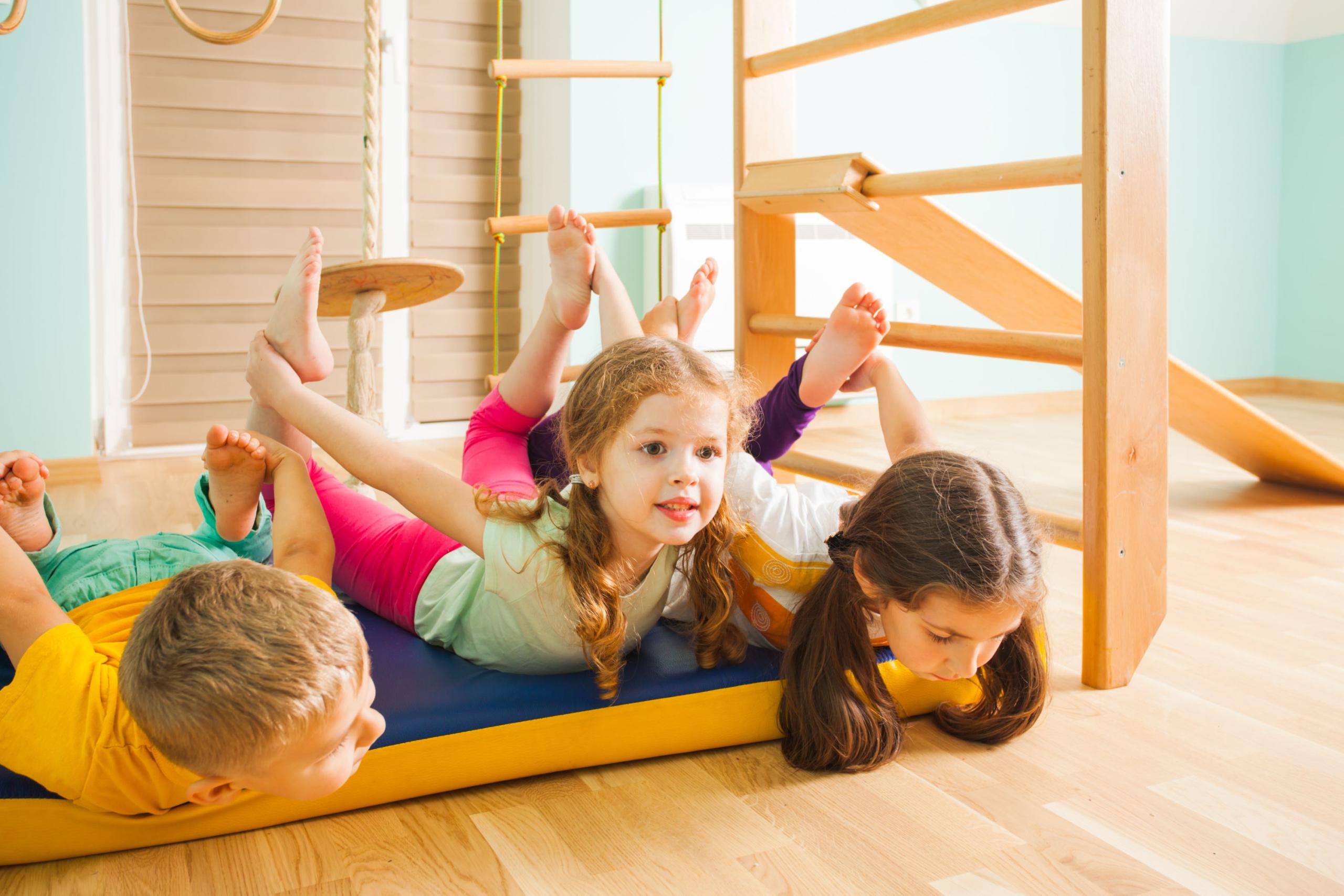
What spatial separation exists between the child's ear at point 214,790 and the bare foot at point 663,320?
1.09 metres

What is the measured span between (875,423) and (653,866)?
10.8 ft

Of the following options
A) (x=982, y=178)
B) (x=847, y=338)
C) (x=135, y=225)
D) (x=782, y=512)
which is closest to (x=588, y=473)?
(x=782, y=512)

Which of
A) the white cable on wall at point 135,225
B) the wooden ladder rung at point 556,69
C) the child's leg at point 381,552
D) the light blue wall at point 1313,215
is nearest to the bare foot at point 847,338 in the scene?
the child's leg at point 381,552

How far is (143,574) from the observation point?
4.97 feet

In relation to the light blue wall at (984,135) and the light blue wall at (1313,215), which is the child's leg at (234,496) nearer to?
the light blue wall at (984,135)

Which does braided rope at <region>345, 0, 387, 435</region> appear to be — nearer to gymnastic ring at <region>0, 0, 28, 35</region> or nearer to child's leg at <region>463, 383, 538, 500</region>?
child's leg at <region>463, 383, 538, 500</region>

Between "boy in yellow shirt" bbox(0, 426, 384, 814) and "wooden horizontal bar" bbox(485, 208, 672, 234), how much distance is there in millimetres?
1349

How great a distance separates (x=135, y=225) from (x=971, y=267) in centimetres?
263

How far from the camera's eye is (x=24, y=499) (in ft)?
4.69

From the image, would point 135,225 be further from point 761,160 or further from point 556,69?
point 761,160

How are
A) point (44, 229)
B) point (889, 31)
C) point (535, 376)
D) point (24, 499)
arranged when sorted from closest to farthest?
1. point (24, 499)
2. point (535, 376)
3. point (889, 31)
4. point (44, 229)

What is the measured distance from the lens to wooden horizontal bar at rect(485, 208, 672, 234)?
2.57m

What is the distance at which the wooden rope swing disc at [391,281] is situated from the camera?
196cm

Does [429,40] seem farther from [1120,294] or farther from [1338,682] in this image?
[1338,682]
